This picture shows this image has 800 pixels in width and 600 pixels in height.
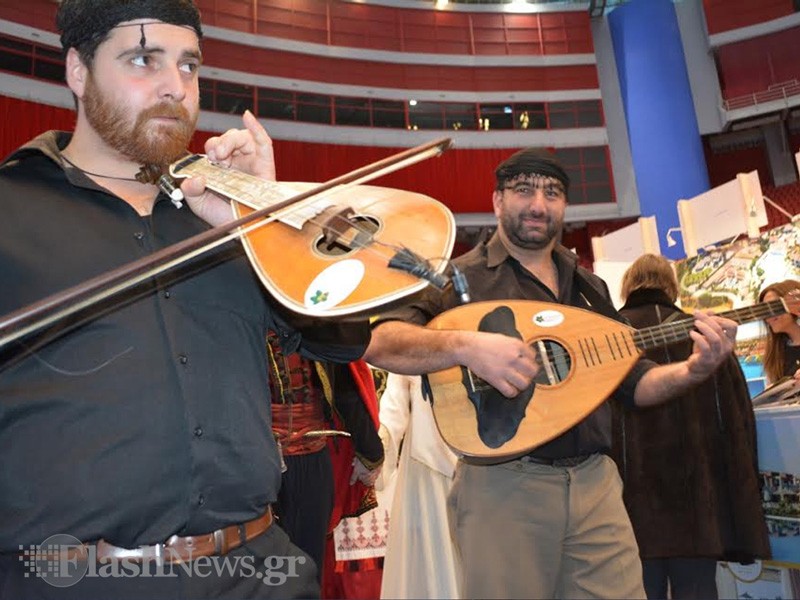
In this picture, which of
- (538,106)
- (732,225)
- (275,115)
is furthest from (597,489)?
(538,106)

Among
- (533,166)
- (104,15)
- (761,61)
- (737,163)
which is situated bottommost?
(104,15)

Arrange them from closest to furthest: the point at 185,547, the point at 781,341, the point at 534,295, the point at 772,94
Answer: the point at 185,547, the point at 534,295, the point at 781,341, the point at 772,94

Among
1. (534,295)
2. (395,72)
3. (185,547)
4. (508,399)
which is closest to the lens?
(185,547)

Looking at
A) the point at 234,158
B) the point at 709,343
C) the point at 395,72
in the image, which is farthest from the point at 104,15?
the point at 395,72

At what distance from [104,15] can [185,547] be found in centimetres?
105

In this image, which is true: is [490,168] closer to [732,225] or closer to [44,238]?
[732,225]

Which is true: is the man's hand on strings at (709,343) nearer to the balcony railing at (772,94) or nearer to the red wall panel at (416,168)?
the red wall panel at (416,168)

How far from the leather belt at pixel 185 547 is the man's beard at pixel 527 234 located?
165 cm

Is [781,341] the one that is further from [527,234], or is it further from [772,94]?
[772,94]

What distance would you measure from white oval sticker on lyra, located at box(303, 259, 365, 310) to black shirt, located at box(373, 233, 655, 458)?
122cm

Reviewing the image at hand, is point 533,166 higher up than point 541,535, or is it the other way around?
point 533,166

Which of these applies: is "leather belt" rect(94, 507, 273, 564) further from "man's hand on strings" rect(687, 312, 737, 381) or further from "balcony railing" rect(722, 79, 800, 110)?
"balcony railing" rect(722, 79, 800, 110)
